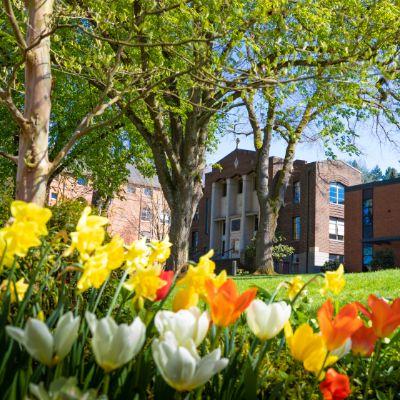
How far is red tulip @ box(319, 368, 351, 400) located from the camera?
1629 millimetres

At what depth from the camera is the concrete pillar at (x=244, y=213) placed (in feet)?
152

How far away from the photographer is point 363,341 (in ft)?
5.85

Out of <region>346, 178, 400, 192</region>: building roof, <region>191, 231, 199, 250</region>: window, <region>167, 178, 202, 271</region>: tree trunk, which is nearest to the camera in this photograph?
<region>167, 178, 202, 271</region>: tree trunk

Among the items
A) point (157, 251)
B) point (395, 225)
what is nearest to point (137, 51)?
point (157, 251)

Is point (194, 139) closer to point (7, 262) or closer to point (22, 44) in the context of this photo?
Answer: point (22, 44)

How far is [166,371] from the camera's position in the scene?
50.2 inches

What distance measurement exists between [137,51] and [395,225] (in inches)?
1119

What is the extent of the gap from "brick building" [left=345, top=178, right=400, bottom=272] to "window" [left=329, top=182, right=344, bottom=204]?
7.70 feet

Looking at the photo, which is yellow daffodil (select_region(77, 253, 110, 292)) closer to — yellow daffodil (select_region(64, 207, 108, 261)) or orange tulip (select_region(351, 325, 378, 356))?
yellow daffodil (select_region(64, 207, 108, 261))

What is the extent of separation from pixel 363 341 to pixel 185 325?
2.24 ft

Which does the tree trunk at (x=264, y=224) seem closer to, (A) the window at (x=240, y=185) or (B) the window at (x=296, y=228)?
(B) the window at (x=296, y=228)

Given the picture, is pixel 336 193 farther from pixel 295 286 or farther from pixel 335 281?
pixel 335 281

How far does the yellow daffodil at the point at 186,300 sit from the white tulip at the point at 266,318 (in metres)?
0.19

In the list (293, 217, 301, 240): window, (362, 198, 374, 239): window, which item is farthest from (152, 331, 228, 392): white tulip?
(293, 217, 301, 240): window
